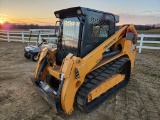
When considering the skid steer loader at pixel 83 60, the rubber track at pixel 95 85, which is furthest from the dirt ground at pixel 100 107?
the skid steer loader at pixel 83 60

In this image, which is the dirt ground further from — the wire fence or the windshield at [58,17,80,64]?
the wire fence

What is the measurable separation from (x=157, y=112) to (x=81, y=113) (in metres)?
1.81

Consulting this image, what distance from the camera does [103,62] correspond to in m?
4.28

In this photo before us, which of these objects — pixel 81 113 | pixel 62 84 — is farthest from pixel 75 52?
pixel 81 113

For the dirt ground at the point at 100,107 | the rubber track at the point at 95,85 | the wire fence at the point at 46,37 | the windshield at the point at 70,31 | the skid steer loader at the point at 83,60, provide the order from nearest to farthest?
the skid steer loader at the point at 83,60 < the rubber track at the point at 95,85 < the dirt ground at the point at 100,107 < the windshield at the point at 70,31 < the wire fence at the point at 46,37

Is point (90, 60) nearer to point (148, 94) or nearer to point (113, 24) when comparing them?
point (113, 24)

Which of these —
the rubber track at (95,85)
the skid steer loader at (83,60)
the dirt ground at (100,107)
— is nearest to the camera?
the skid steer loader at (83,60)

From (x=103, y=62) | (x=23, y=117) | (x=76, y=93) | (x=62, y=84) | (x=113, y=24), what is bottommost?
(x=23, y=117)

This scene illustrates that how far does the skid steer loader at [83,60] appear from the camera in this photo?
3.54 m

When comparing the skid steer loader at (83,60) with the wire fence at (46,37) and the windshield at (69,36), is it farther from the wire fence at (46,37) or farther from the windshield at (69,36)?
the wire fence at (46,37)

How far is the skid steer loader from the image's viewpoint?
3.54 m

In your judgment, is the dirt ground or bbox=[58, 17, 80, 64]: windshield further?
bbox=[58, 17, 80, 64]: windshield

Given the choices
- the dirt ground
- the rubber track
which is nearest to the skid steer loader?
the rubber track

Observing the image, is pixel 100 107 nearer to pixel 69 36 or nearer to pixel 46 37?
pixel 69 36
